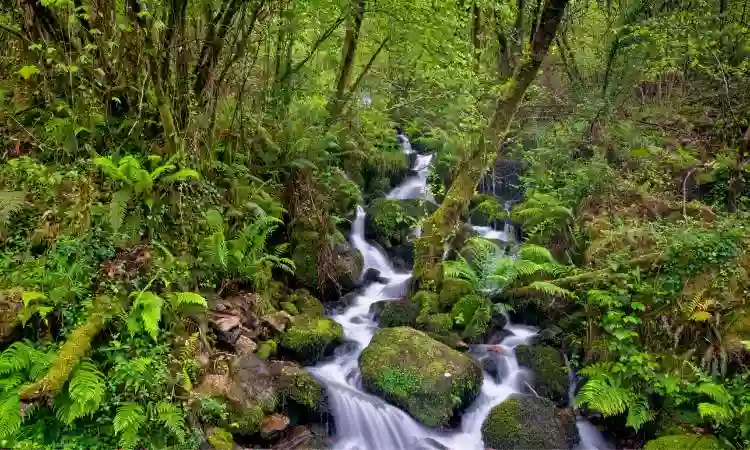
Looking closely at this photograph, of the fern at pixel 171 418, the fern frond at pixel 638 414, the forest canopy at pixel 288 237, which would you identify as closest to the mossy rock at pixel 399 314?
the forest canopy at pixel 288 237

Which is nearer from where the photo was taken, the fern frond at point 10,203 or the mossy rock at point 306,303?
the fern frond at point 10,203

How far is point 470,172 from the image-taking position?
9.05m

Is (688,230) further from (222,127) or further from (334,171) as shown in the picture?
(222,127)

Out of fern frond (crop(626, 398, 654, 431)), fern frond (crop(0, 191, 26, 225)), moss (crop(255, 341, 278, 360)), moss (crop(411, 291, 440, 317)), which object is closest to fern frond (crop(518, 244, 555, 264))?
moss (crop(411, 291, 440, 317))

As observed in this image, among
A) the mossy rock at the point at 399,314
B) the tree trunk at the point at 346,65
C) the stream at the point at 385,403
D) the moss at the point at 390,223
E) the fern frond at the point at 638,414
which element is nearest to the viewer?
the fern frond at the point at 638,414

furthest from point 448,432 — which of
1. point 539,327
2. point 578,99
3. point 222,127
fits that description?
point 578,99

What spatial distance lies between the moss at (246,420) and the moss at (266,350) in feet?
3.06

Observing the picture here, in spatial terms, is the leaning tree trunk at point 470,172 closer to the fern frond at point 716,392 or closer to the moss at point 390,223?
the moss at point 390,223

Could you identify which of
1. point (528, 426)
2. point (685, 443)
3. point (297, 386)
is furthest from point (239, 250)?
point (685, 443)

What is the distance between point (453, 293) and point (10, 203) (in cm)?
608

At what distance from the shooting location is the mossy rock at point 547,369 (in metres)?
6.97

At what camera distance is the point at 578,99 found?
12844 mm

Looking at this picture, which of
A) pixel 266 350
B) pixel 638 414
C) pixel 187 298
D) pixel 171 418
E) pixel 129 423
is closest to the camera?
pixel 129 423

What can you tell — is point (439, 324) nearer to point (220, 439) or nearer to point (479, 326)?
point (479, 326)
